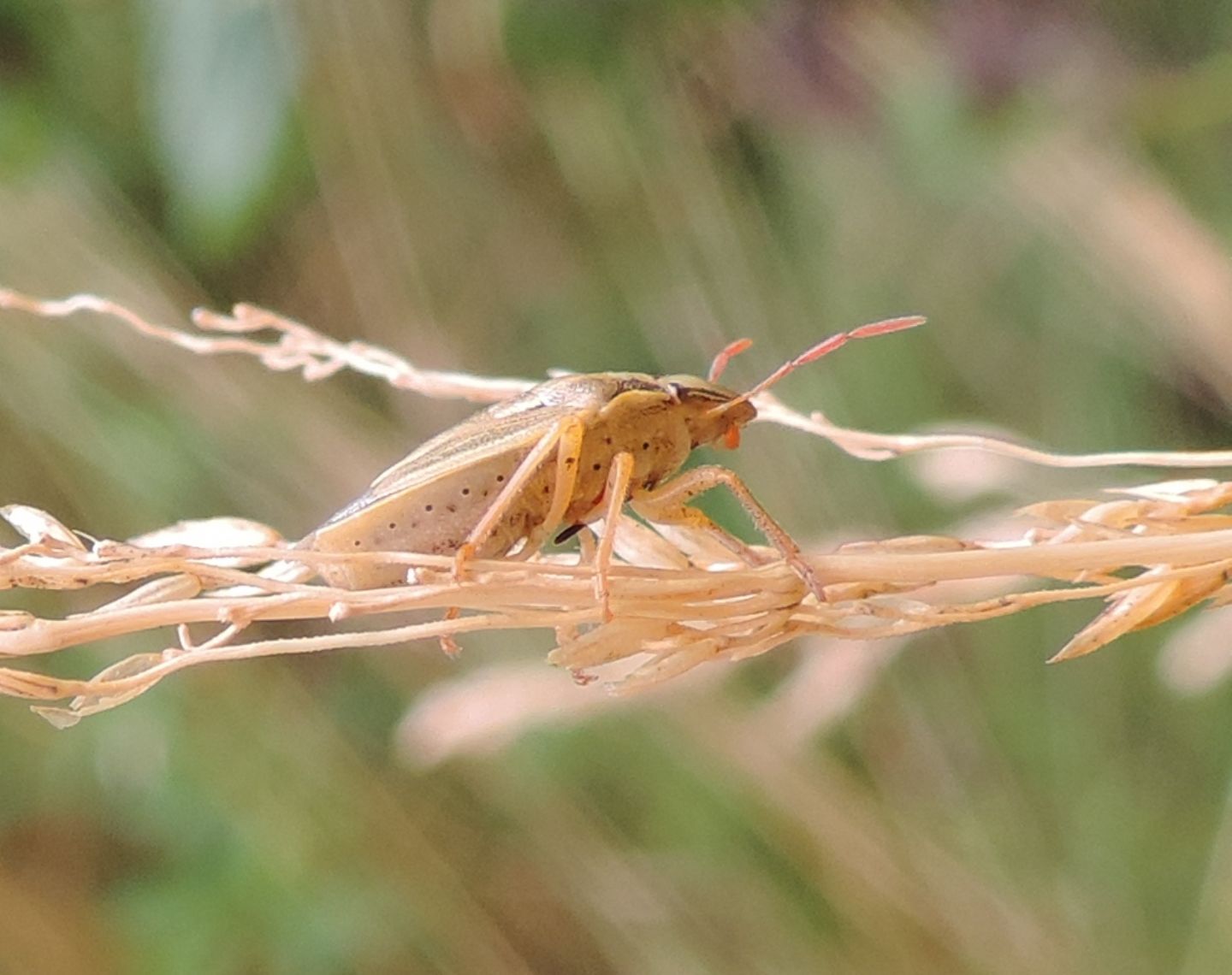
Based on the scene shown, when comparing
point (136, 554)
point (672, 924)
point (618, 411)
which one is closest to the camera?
point (136, 554)

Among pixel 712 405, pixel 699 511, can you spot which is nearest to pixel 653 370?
pixel 712 405

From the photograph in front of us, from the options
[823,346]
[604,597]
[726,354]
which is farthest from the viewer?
[726,354]

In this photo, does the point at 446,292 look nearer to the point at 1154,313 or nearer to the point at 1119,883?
the point at 1154,313

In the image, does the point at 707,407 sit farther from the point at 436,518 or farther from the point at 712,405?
the point at 436,518

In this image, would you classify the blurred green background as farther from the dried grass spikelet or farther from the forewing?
the dried grass spikelet

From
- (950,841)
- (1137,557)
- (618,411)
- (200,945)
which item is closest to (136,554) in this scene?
(618,411)
